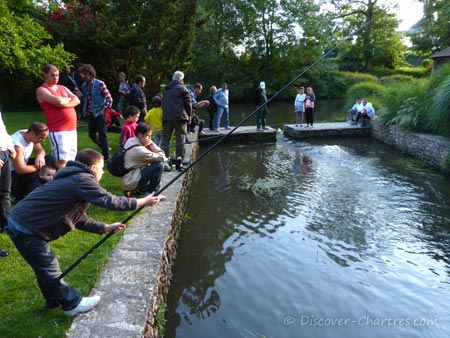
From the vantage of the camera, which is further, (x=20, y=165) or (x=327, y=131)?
(x=327, y=131)

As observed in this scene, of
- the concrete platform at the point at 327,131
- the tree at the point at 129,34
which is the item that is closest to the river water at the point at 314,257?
the concrete platform at the point at 327,131

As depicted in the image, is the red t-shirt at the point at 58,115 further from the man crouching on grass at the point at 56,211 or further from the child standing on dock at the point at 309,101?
the child standing on dock at the point at 309,101

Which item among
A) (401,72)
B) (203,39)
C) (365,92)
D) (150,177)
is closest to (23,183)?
(150,177)

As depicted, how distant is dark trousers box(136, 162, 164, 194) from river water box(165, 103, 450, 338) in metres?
0.94

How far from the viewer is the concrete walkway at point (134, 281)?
2895 millimetres

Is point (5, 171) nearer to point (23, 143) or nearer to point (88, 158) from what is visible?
point (23, 143)

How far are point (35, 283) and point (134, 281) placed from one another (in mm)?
924

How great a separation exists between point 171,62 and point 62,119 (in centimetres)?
930

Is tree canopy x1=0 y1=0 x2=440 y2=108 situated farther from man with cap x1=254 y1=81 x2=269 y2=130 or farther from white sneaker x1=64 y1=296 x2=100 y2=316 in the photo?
white sneaker x1=64 y1=296 x2=100 y2=316

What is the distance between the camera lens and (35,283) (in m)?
3.54

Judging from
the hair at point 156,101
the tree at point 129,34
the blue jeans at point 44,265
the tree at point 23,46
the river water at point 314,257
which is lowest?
the river water at point 314,257

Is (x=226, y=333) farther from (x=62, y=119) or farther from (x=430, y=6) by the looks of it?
A: (x=430, y=6)

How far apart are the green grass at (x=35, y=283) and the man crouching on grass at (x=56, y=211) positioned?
22cm

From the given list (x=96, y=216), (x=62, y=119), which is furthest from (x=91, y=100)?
(x=96, y=216)
